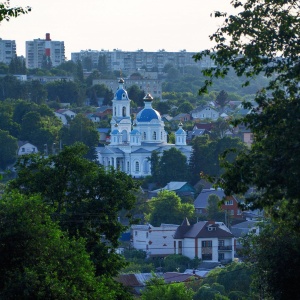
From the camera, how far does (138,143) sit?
104 metres

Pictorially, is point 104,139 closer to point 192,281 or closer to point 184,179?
point 184,179

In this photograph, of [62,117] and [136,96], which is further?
[136,96]

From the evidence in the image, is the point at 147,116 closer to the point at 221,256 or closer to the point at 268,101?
the point at 221,256

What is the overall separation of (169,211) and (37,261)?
51.8m

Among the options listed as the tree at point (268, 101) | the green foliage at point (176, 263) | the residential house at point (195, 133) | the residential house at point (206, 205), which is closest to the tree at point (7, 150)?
the residential house at point (195, 133)

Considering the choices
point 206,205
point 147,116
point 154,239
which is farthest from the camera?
point 147,116

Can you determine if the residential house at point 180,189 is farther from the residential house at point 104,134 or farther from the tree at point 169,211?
the residential house at point 104,134

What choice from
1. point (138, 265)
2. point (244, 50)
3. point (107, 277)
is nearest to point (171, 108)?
point (138, 265)

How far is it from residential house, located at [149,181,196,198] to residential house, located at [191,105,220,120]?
4860 cm

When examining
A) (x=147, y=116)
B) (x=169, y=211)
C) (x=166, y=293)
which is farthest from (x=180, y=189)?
(x=166, y=293)

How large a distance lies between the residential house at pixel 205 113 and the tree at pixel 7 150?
131ft

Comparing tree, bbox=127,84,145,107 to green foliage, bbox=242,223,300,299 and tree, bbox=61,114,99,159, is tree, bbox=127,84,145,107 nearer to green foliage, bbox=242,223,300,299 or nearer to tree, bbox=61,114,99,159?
tree, bbox=61,114,99,159

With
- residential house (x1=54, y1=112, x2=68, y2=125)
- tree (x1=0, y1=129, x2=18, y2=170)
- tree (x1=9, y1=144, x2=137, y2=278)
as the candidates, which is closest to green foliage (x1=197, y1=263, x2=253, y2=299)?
tree (x1=9, y1=144, x2=137, y2=278)

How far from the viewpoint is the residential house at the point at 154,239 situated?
6750 centimetres
